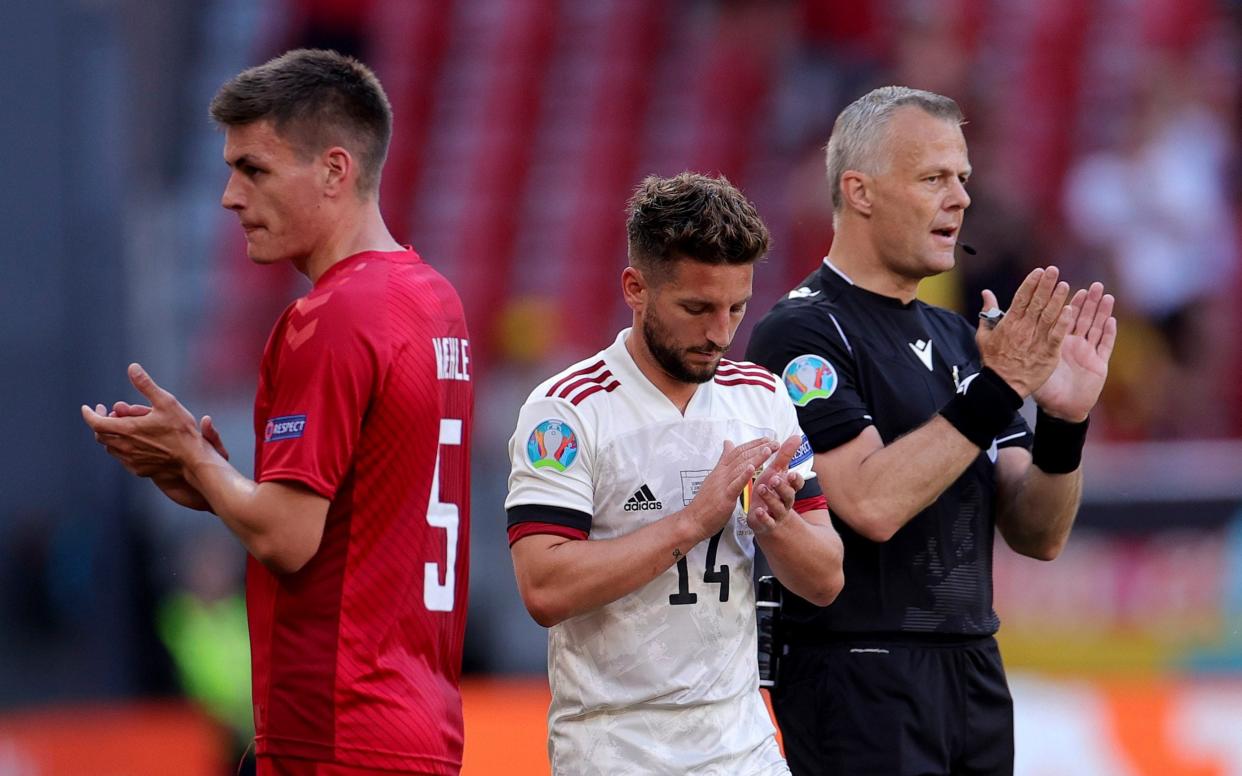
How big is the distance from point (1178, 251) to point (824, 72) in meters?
2.89

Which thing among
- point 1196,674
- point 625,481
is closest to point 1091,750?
point 1196,674

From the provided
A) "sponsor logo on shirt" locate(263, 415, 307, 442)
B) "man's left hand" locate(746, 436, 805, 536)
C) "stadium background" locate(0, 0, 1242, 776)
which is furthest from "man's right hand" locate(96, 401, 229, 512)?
"stadium background" locate(0, 0, 1242, 776)

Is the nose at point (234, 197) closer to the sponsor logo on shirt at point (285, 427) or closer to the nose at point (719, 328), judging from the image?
the sponsor logo on shirt at point (285, 427)

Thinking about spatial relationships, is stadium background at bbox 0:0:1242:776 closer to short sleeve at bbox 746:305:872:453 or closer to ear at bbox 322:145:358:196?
short sleeve at bbox 746:305:872:453

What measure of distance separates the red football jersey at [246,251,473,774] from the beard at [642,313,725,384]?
1.46 feet

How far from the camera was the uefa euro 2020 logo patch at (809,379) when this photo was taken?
4363mm

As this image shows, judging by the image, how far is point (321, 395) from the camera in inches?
143

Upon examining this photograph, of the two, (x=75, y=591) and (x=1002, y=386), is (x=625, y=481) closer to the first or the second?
(x=1002, y=386)

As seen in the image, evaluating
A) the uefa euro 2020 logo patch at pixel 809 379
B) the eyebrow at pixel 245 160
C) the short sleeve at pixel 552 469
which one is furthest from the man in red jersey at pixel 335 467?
the uefa euro 2020 logo patch at pixel 809 379

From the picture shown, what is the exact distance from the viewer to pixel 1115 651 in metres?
8.00

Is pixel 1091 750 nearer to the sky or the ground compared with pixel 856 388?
nearer to the ground

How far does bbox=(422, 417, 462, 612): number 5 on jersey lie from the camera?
3791 millimetres

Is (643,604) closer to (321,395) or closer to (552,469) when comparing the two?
(552,469)

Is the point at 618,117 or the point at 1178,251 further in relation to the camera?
the point at 618,117
